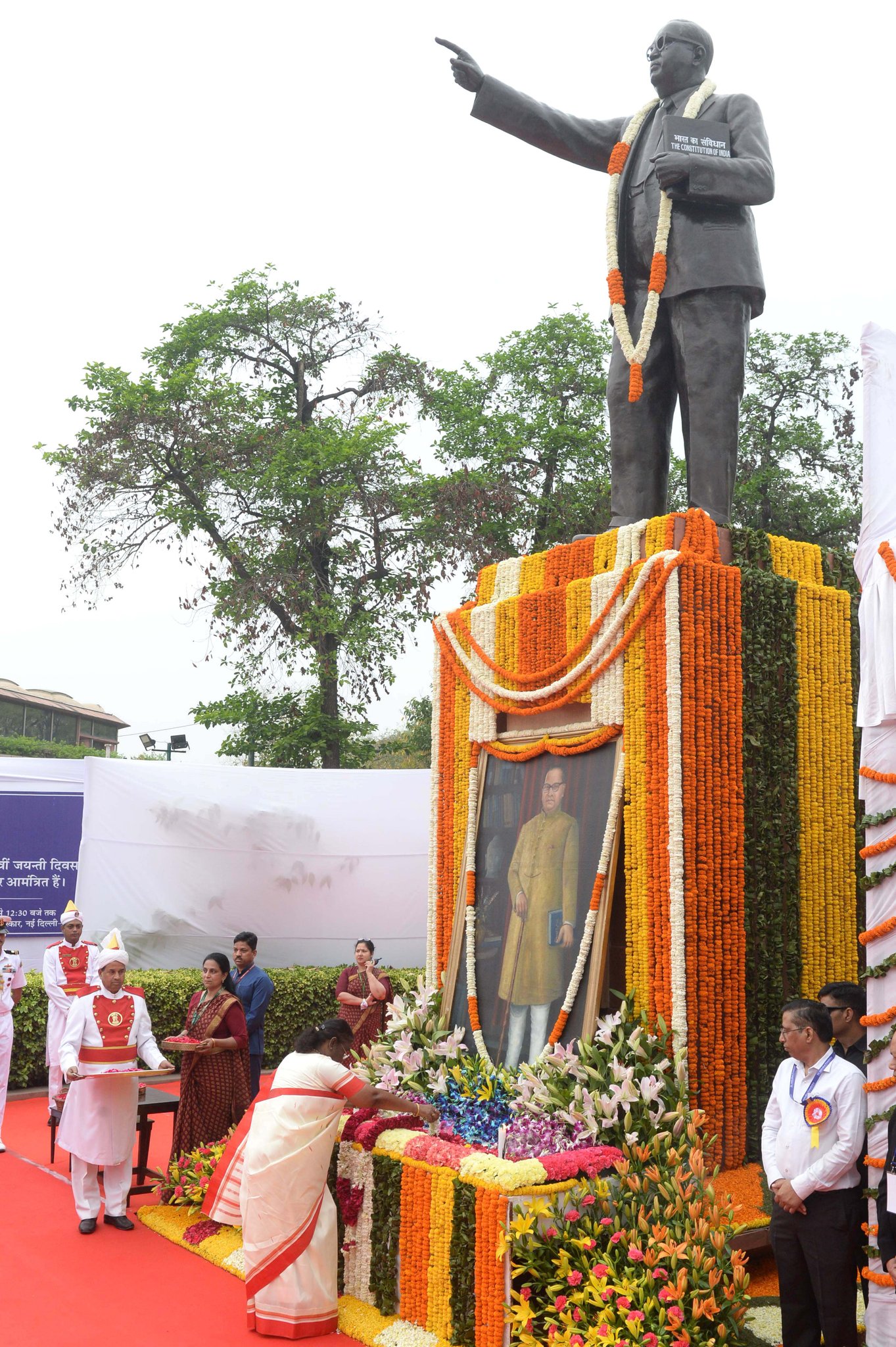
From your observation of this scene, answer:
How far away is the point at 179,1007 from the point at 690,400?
25.3 feet

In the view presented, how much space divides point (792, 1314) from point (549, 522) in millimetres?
14070

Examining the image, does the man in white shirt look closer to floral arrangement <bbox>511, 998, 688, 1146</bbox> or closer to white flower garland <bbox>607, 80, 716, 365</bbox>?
floral arrangement <bbox>511, 998, 688, 1146</bbox>

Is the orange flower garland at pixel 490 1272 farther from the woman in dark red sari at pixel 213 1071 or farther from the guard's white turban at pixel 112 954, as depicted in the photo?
the guard's white turban at pixel 112 954

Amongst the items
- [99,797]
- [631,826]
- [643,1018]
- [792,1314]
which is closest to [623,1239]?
[792,1314]

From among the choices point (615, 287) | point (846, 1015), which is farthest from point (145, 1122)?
point (615, 287)

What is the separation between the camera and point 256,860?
40.0ft

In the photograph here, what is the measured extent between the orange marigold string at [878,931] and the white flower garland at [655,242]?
351 cm

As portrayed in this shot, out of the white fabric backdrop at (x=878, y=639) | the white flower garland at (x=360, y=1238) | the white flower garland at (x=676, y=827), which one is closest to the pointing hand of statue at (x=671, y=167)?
the white flower garland at (x=676, y=827)

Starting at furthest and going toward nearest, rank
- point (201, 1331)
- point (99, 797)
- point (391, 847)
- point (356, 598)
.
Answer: point (356, 598) → point (391, 847) → point (99, 797) → point (201, 1331)

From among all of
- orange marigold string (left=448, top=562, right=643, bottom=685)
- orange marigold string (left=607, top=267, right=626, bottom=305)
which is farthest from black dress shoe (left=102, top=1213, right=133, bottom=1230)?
orange marigold string (left=607, top=267, right=626, bottom=305)

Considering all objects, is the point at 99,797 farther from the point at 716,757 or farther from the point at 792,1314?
the point at 792,1314

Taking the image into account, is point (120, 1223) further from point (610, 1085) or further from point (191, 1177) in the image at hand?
point (610, 1085)

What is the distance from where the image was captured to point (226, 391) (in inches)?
690

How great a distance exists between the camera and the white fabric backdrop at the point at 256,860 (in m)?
11.4
